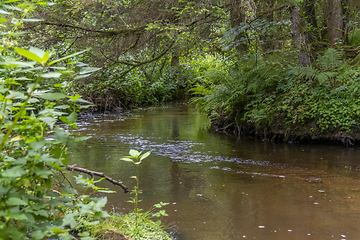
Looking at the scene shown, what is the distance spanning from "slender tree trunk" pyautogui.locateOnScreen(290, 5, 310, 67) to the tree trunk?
1.46 meters

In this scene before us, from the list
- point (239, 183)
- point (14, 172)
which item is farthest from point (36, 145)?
point (239, 183)

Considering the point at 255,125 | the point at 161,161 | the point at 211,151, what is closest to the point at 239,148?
the point at 211,151

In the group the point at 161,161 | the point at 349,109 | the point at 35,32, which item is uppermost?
the point at 35,32

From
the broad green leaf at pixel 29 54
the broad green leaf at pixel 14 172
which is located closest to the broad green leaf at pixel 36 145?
the broad green leaf at pixel 14 172

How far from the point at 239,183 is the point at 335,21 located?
5798 millimetres

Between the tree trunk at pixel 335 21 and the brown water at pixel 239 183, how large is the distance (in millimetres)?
3267

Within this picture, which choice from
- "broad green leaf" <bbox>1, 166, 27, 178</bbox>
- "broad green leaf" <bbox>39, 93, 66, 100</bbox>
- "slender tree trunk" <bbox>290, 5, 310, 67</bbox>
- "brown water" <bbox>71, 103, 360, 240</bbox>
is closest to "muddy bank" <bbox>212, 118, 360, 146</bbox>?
"brown water" <bbox>71, 103, 360, 240</bbox>

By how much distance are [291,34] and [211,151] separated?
10.8 ft

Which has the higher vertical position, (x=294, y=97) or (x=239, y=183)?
(x=294, y=97)

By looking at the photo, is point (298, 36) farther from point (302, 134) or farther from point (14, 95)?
point (14, 95)

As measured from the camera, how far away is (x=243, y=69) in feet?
25.2

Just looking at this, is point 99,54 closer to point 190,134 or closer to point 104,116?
point 190,134

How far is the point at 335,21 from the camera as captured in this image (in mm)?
7836

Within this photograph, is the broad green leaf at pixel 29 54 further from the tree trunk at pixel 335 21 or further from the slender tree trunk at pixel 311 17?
the tree trunk at pixel 335 21
